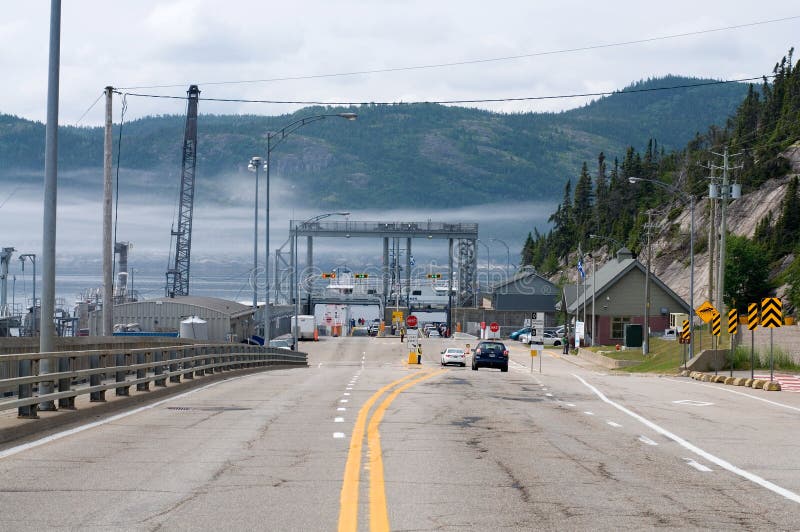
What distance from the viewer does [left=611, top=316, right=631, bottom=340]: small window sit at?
103 meters

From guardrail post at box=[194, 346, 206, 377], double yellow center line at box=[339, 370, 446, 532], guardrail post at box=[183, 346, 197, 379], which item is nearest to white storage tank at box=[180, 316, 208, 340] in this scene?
guardrail post at box=[194, 346, 206, 377]

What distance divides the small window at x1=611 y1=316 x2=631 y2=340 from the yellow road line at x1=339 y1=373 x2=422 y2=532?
85.6 meters

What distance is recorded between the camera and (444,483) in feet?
40.8

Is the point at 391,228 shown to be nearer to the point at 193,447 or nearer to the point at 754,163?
the point at 754,163

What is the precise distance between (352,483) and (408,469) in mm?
1363

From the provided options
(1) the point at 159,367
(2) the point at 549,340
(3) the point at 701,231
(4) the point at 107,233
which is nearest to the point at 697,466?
(1) the point at 159,367

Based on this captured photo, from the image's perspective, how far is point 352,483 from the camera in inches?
485

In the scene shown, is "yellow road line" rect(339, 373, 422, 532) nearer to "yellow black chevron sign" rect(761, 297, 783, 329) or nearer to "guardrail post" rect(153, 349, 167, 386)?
"guardrail post" rect(153, 349, 167, 386)

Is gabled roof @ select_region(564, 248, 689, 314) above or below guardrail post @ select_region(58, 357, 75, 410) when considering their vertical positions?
above

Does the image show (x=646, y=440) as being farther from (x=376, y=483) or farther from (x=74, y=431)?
(x=74, y=431)

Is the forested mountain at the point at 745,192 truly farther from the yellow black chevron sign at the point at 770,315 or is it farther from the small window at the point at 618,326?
the yellow black chevron sign at the point at 770,315

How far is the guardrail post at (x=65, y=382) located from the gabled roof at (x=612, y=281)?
258ft

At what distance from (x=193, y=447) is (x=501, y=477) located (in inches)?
188

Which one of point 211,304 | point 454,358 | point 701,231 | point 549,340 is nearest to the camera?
point 454,358
